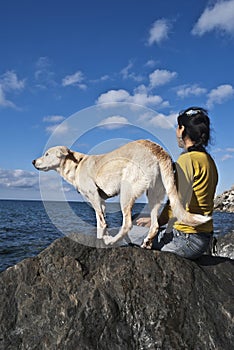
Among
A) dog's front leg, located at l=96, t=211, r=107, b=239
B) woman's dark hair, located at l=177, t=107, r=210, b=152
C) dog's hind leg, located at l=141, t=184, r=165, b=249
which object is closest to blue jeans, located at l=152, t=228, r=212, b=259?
dog's hind leg, located at l=141, t=184, r=165, b=249

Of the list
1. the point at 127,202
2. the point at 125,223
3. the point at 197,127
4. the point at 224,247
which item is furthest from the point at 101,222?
the point at 224,247

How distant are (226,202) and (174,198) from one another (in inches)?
3279

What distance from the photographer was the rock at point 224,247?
12647 millimetres

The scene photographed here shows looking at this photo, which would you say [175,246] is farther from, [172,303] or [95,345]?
[95,345]

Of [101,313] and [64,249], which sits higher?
[64,249]

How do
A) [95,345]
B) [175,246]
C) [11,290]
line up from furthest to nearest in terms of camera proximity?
[175,246]
[11,290]
[95,345]

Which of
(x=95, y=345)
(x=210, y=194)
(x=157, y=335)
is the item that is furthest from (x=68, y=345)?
(x=210, y=194)

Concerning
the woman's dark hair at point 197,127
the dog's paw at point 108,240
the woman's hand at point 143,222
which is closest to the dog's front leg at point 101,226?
the dog's paw at point 108,240

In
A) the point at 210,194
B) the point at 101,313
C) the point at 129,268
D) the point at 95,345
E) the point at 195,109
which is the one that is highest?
the point at 195,109

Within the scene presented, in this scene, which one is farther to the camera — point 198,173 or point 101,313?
point 198,173

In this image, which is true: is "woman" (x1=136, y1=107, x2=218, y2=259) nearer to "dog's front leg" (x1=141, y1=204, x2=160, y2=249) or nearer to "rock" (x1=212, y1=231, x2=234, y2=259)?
"dog's front leg" (x1=141, y1=204, x2=160, y2=249)

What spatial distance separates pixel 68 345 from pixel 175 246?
2057 mm

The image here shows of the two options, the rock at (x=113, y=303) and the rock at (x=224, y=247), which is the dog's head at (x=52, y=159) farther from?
the rock at (x=224, y=247)

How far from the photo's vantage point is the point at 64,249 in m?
5.07
